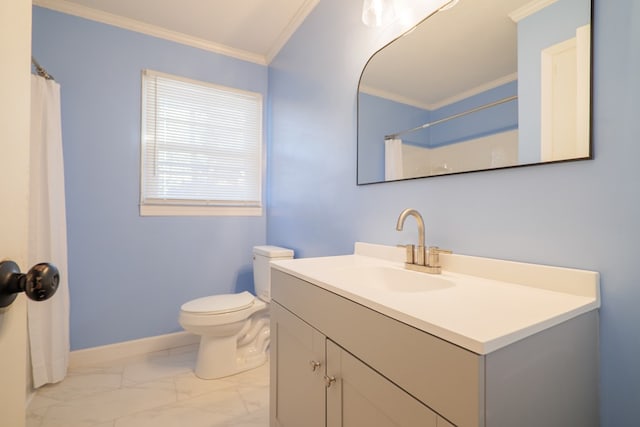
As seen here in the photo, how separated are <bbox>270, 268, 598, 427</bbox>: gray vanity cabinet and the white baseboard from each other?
64.6 inches

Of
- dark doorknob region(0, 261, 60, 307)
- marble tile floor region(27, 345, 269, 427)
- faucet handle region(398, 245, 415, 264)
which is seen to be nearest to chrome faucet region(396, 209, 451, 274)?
faucet handle region(398, 245, 415, 264)

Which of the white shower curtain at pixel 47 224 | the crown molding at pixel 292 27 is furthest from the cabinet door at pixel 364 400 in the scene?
the crown molding at pixel 292 27

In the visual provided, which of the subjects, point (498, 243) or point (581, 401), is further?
point (498, 243)

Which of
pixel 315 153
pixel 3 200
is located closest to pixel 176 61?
pixel 315 153

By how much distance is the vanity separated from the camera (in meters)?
0.54

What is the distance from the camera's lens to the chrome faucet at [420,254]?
109cm

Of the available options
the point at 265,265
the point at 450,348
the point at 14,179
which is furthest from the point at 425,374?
the point at 265,265

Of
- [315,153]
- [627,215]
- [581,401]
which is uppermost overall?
[315,153]

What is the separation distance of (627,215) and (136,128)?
8.91ft

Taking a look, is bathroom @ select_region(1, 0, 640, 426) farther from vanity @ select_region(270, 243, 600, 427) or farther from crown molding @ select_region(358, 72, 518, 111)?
crown molding @ select_region(358, 72, 518, 111)

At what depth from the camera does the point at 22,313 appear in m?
0.50

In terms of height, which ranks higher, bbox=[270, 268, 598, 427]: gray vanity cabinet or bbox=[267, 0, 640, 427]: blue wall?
bbox=[267, 0, 640, 427]: blue wall

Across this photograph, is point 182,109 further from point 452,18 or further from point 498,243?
point 498,243

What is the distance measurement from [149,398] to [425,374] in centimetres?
177
